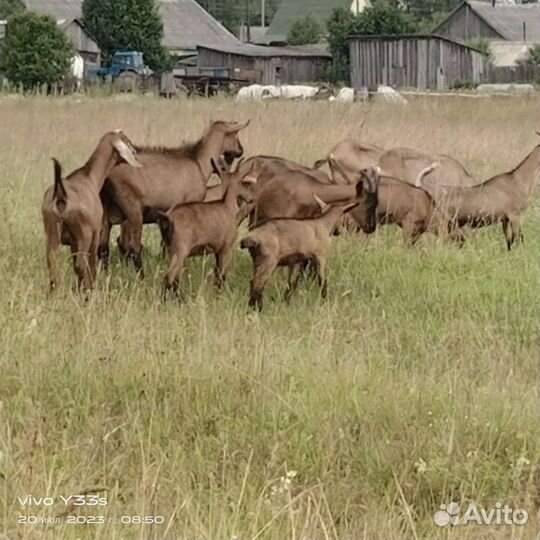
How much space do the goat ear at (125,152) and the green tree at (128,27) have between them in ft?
115

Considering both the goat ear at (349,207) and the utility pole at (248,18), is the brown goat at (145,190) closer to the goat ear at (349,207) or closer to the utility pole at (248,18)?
the goat ear at (349,207)

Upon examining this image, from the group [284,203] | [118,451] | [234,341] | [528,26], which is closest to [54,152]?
[284,203]

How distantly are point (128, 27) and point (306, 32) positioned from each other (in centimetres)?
1354

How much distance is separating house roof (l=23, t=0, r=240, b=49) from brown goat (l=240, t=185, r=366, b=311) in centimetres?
4354

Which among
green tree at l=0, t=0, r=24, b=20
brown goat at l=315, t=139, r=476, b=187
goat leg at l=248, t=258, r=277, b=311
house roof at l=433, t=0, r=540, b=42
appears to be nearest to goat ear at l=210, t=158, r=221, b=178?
goat leg at l=248, t=258, r=277, b=311

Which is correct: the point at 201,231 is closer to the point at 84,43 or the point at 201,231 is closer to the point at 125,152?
the point at 125,152

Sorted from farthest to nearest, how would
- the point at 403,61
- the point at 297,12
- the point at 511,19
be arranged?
the point at 297,12 < the point at 511,19 < the point at 403,61

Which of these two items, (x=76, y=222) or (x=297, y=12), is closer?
(x=76, y=222)

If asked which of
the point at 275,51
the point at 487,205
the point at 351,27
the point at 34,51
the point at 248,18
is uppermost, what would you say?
the point at 248,18

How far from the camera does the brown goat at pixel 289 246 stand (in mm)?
6676

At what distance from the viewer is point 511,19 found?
58.0 metres

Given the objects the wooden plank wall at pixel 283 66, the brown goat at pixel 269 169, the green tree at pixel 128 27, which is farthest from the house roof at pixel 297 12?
the brown goat at pixel 269 169

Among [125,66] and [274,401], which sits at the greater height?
Result: [125,66]

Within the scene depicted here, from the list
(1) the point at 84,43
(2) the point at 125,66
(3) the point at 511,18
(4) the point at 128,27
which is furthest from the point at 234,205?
(3) the point at 511,18
